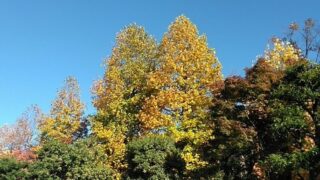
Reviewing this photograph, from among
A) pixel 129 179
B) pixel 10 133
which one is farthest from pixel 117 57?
pixel 10 133

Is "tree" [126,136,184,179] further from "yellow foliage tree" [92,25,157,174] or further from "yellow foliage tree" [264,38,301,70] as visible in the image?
"yellow foliage tree" [264,38,301,70]

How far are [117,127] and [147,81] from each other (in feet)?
13.5

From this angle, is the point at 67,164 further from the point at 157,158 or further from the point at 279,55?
the point at 279,55

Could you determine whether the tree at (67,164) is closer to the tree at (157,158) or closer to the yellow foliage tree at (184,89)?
the tree at (157,158)

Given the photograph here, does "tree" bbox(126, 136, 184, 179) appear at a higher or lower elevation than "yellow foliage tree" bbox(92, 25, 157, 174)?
lower

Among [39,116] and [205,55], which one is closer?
[205,55]

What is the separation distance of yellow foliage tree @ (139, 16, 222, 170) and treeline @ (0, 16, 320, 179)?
0.07 meters

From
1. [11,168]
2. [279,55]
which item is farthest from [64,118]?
[279,55]

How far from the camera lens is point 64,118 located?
41031 mm

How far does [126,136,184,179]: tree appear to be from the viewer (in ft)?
97.8

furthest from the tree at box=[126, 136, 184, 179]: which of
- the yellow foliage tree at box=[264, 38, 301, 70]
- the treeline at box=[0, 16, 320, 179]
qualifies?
the yellow foliage tree at box=[264, 38, 301, 70]

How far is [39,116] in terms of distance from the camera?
55.4 metres

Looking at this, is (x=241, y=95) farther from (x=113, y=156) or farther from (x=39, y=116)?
(x=39, y=116)

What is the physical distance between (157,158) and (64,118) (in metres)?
13.9
